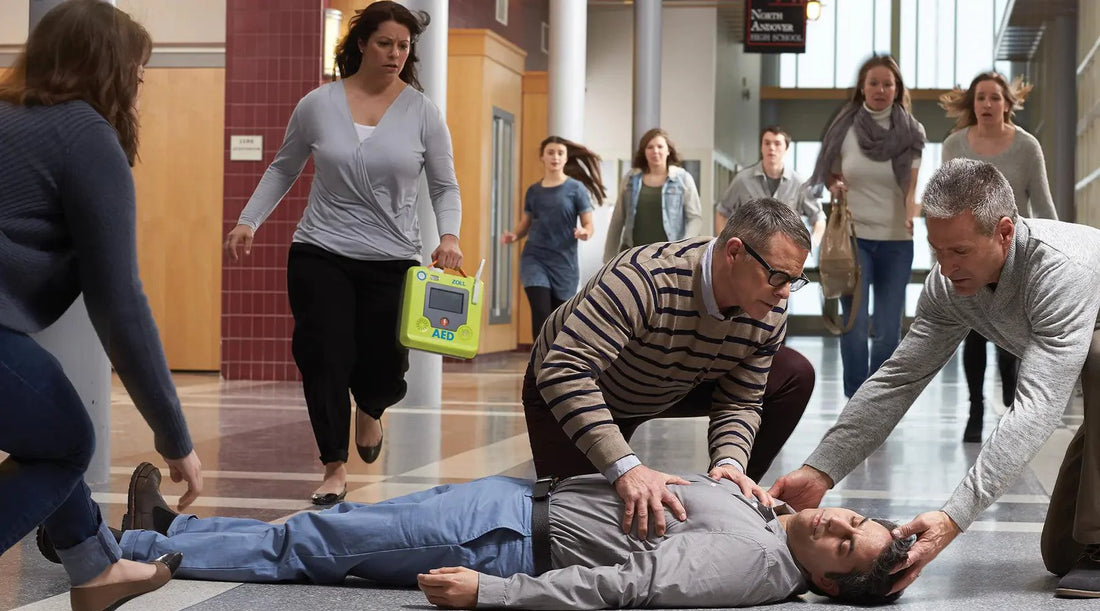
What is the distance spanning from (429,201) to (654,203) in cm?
147

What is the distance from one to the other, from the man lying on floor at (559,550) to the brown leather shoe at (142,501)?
121 millimetres

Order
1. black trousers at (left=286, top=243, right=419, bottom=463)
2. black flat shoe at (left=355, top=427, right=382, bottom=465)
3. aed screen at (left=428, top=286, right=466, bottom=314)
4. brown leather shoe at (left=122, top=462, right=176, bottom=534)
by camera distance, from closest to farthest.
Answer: brown leather shoe at (left=122, top=462, right=176, bottom=534)
black trousers at (left=286, top=243, right=419, bottom=463)
aed screen at (left=428, top=286, right=466, bottom=314)
black flat shoe at (left=355, top=427, right=382, bottom=465)

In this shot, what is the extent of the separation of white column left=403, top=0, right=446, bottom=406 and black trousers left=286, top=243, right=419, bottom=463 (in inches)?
158

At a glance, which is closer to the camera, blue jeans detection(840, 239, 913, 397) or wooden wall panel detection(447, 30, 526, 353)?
blue jeans detection(840, 239, 913, 397)

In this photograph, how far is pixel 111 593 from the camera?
112 inches

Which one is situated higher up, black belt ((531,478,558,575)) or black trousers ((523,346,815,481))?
black trousers ((523,346,815,481))

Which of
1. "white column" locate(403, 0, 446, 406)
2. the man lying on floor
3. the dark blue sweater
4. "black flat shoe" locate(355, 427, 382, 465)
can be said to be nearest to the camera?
the dark blue sweater

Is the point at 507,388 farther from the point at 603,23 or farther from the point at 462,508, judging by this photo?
the point at 603,23

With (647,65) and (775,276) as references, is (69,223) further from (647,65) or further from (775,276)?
(647,65)

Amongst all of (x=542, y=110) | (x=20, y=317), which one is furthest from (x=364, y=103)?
(x=542, y=110)

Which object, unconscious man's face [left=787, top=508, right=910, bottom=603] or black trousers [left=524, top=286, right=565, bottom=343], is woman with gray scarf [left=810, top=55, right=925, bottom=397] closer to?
black trousers [left=524, top=286, right=565, bottom=343]

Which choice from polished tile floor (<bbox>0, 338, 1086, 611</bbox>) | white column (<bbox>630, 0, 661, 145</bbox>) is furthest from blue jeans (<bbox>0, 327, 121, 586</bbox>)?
white column (<bbox>630, 0, 661, 145</bbox>)

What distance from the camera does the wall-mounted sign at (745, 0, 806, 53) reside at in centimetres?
1645

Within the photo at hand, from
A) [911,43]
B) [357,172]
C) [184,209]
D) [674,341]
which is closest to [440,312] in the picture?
[357,172]
